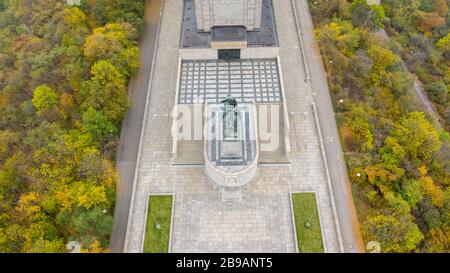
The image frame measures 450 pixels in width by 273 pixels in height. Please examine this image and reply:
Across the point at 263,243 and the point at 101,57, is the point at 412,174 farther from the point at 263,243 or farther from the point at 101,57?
the point at 101,57

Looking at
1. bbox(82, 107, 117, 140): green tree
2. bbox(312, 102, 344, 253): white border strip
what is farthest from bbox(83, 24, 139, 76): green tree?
bbox(312, 102, 344, 253): white border strip

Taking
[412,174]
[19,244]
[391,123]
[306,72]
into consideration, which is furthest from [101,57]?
[412,174]

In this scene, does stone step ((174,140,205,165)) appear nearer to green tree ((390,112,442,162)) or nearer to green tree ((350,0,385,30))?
green tree ((390,112,442,162))

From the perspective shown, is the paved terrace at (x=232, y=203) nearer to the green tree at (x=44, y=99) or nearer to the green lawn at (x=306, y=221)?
the green lawn at (x=306, y=221)

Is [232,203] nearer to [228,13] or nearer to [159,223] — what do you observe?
[159,223]

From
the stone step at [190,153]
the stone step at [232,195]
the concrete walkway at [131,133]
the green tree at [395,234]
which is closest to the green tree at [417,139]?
the green tree at [395,234]
